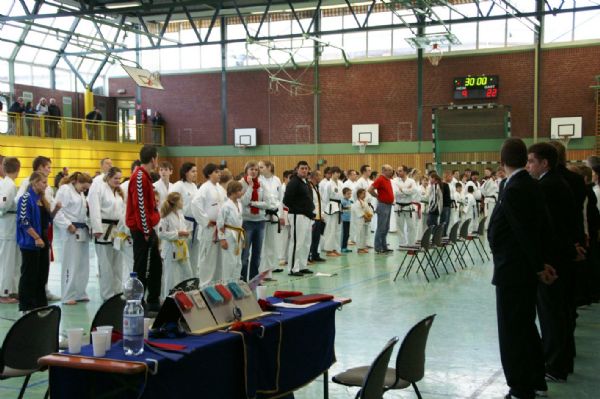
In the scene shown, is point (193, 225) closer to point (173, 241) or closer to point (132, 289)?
point (173, 241)

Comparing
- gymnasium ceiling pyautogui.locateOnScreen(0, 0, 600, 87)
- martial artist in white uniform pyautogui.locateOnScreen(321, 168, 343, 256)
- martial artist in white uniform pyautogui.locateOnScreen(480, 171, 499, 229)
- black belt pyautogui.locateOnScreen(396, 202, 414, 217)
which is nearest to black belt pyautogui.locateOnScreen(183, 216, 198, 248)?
martial artist in white uniform pyautogui.locateOnScreen(321, 168, 343, 256)

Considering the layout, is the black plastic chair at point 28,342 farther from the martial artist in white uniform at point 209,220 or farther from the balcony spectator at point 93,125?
the balcony spectator at point 93,125

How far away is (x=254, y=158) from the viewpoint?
87.0 ft

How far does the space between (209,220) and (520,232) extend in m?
4.98

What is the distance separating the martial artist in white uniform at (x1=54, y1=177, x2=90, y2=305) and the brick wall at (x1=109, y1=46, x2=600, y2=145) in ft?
56.3

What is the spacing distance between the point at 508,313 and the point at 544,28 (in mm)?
19909

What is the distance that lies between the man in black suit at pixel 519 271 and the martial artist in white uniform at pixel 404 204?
993cm

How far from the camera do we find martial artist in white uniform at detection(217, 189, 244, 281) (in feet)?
28.0

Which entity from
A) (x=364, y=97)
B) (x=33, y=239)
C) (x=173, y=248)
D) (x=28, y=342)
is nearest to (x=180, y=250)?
(x=173, y=248)

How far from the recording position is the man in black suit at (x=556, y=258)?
17.1ft

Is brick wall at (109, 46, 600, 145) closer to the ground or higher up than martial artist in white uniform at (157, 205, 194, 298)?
higher up

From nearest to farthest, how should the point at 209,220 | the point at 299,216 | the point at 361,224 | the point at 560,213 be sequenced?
the point at 560,213 < the point at 209,220 < the point at 299,216 < the point at 361,224

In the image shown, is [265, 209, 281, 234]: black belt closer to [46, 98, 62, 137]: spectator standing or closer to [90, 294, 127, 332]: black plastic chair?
[90, 294, 127, 332]: black plastic chair

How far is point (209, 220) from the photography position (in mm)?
8695
